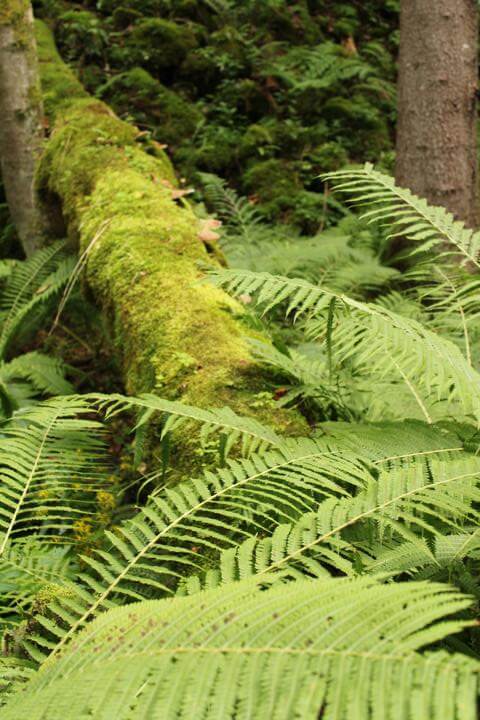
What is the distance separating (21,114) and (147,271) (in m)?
2.63

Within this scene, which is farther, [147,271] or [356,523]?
[147,271]

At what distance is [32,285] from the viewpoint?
436 cm

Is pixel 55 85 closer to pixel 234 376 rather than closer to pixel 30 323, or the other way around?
pixel 30 323

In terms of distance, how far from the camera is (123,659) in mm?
898

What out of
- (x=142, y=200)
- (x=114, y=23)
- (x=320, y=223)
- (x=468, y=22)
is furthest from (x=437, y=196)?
(x=114, y=23)

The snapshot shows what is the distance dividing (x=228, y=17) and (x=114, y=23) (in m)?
1.23

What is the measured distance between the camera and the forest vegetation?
33.4 inches

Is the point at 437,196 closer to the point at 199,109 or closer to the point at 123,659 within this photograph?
the point at 199,109

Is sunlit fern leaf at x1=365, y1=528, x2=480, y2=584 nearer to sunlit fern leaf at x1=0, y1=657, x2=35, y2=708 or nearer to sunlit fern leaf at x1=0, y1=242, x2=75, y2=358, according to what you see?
sunlit fern leaf at x1=0, y1=657, x2=35, y2=708

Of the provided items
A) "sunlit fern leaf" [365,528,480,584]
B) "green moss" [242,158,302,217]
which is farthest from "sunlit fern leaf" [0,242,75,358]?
"sunlit fern leaf" [365,528,480,584]

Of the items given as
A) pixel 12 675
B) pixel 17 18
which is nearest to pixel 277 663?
pixel 12 675

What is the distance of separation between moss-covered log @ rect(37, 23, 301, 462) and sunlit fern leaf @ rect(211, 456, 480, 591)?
1.71 feet

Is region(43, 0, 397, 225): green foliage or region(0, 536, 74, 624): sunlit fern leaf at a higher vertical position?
region(43, 0, 397, 225): green foliage

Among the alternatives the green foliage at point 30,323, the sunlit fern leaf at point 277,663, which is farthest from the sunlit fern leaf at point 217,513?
the green foliage at point 30,323
